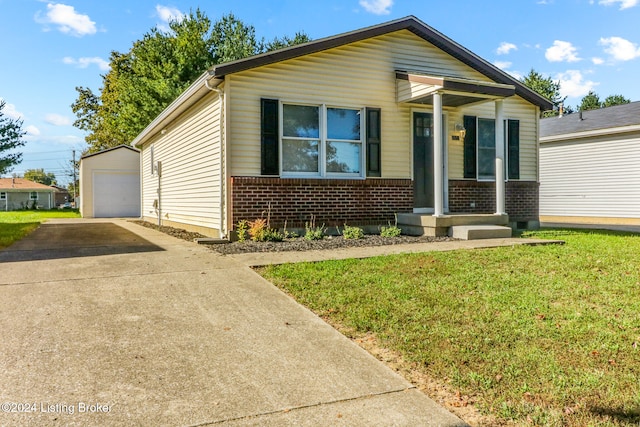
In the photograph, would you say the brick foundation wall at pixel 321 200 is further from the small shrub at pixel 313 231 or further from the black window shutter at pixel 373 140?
the black window shutter at pixel 373 140

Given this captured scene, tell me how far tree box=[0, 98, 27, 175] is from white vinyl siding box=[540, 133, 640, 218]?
83.4 ft

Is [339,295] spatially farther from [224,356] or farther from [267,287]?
[224,356]

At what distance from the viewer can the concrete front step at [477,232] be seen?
837cm

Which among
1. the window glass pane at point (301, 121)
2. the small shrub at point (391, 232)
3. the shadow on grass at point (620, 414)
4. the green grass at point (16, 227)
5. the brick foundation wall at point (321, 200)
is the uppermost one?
the window glass pane at point (301, 121)

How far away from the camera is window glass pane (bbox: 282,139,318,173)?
8855 mm

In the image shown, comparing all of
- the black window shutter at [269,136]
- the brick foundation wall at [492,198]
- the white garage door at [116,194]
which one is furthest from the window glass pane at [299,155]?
the white garage door at [116,194]

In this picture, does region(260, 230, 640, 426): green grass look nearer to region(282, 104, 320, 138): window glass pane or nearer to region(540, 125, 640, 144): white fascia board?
region(282, 104, 320, 138): window glass pane

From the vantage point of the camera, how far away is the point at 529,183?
11.5 m

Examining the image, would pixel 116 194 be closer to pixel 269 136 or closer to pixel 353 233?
pixel 269 136

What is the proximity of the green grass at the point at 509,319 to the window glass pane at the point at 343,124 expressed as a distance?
12.5ft

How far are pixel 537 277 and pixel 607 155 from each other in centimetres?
1317

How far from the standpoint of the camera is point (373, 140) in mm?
9422

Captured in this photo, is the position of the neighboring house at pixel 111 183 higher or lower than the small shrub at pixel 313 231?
higher

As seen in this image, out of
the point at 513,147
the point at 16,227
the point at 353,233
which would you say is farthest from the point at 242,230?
the point at 16,227
